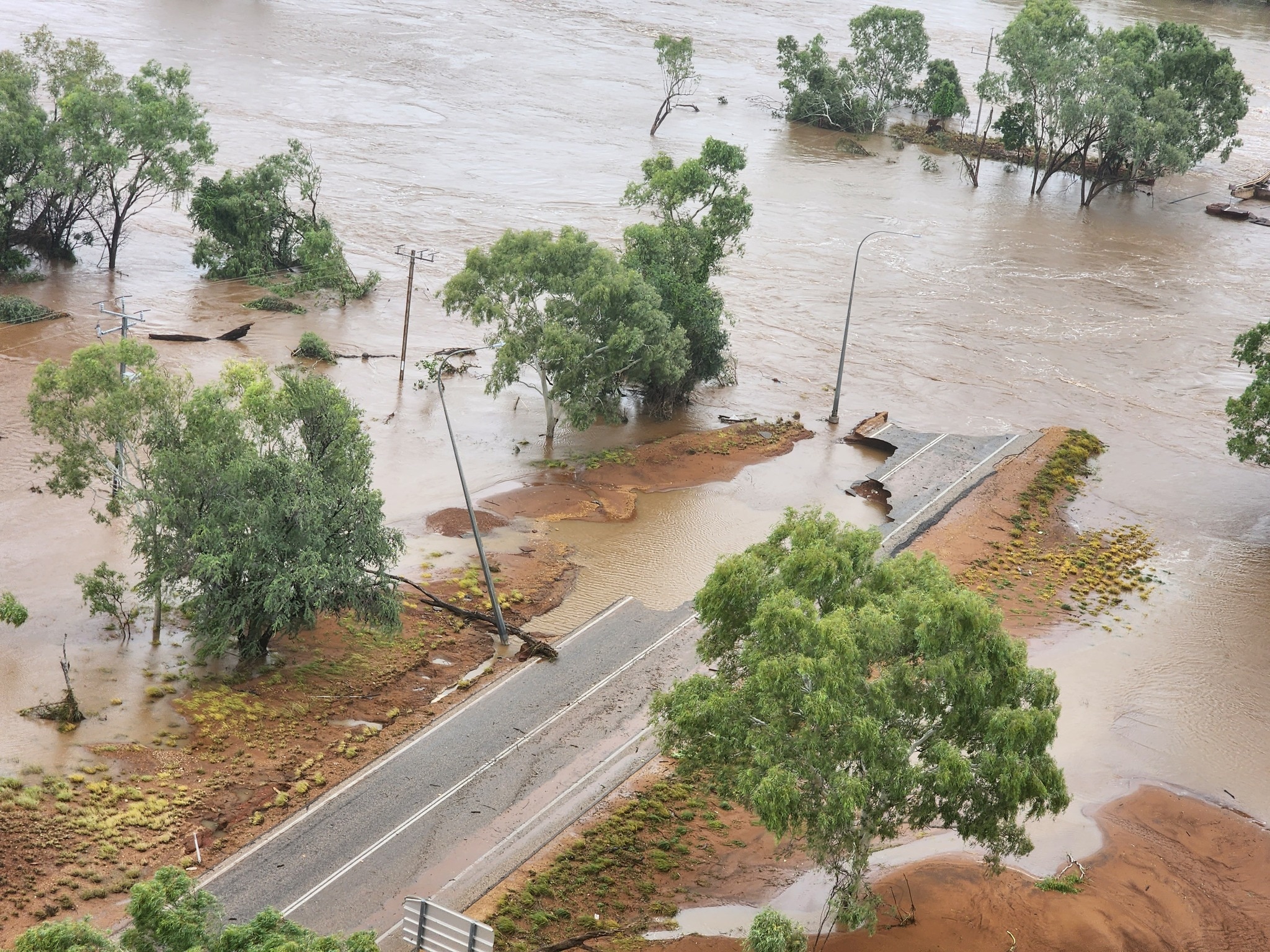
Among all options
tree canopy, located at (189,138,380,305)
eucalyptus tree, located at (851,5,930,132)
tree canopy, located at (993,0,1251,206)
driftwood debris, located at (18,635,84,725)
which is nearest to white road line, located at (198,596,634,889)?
driftwood debris, located at (18,635,84,725)

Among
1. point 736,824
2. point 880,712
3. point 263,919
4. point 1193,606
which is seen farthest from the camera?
point 1193,606

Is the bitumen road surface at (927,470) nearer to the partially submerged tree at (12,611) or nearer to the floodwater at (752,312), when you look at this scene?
the floodwater at (752,312)

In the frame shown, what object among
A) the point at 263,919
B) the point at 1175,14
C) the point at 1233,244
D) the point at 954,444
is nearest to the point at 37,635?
the point at 263,919

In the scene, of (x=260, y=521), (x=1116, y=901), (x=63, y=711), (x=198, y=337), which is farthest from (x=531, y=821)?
(x=198, y=337)

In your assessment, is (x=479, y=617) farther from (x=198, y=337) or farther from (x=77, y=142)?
(x=77, y=142)

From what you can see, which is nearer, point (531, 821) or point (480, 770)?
point (531, 821)

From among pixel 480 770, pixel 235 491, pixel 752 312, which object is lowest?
pixel 480 770

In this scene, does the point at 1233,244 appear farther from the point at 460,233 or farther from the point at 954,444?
the point at 460,233
